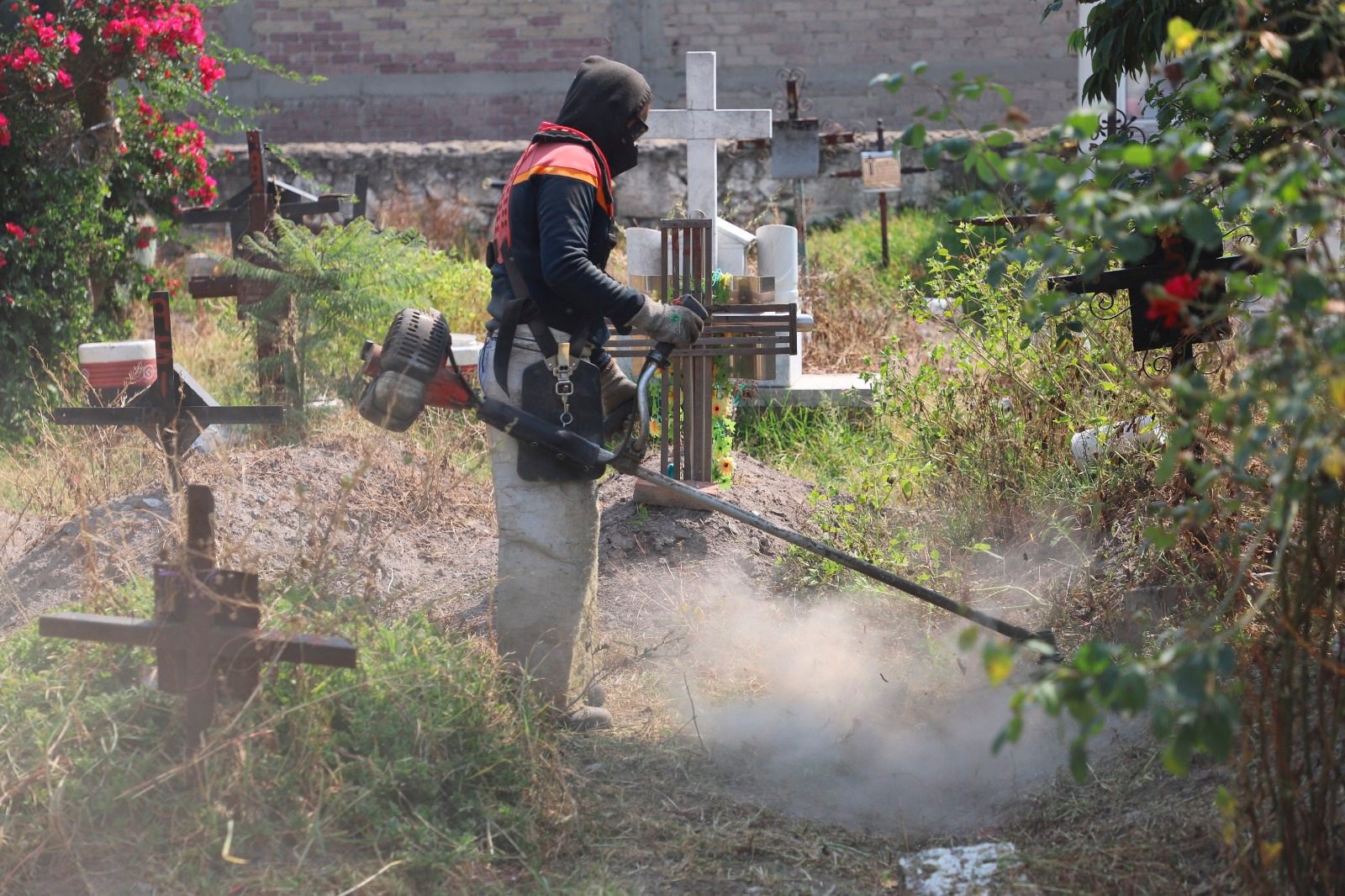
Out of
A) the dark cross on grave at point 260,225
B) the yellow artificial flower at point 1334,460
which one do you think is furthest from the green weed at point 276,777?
the dark cross on grave at point 260,225

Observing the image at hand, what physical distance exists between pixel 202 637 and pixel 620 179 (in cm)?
919

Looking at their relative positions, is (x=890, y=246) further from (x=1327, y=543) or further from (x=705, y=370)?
(x=1327, y=543)

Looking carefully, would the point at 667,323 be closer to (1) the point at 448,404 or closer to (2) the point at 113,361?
(1) the point at 448,404

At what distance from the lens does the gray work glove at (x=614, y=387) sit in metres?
4.32

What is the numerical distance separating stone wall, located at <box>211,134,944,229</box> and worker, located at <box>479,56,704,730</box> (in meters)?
7.81

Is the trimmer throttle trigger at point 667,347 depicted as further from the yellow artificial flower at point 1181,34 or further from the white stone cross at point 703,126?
the white stone cross at point 703,126

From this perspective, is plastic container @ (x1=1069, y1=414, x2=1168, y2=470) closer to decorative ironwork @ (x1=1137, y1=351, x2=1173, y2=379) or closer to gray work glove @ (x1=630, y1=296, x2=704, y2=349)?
decorative ironwork @ (x1=1137, y1=351, x2=1173, y2=379)

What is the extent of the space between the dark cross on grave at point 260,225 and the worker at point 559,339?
11.2 feet

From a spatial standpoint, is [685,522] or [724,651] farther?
[685,522]

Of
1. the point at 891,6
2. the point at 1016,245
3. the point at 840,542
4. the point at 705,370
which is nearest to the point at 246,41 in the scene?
the point at 891,6

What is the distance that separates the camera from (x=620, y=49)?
1311 cm

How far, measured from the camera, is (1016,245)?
372cm

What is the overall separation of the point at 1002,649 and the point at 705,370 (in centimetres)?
406

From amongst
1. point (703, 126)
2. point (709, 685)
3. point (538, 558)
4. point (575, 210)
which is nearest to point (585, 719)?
point (538, 558)
